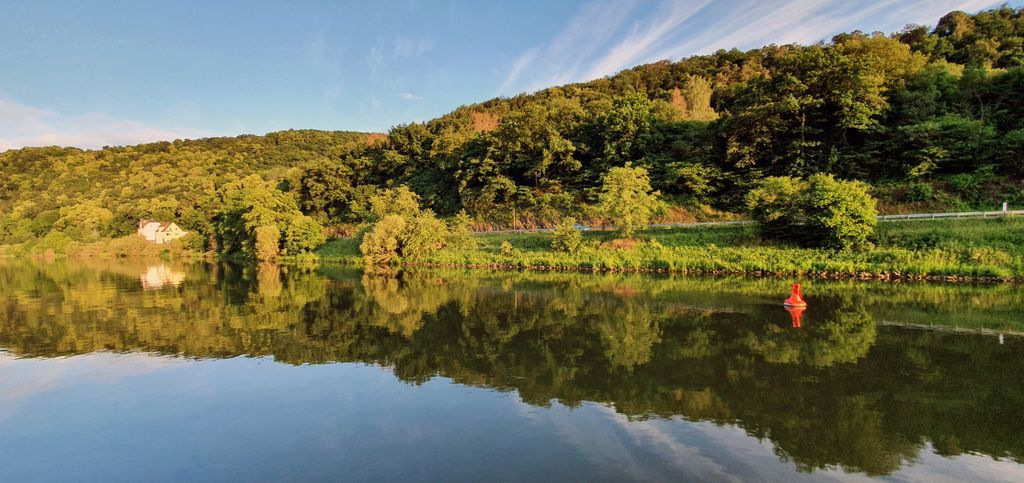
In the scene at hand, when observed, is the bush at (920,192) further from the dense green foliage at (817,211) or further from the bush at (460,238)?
the bush at (460,238)

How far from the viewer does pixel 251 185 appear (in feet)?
191

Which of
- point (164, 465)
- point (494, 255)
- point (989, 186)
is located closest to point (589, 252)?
point (494, 255)

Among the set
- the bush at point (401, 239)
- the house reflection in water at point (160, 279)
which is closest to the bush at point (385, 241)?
the bush at point (401, 239)

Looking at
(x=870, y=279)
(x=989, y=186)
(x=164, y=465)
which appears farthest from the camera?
(x=989, y=186)

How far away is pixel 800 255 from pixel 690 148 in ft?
56.9

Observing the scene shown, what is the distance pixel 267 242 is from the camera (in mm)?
45938

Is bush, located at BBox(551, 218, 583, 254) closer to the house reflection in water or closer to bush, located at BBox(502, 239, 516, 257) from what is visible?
bush, located at BBox(502, 239, 516, 257)

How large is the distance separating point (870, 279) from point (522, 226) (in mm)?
27809

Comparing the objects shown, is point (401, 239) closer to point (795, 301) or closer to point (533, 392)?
point (795, 301)

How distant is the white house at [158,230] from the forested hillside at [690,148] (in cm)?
149

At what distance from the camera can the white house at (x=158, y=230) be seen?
2694 inches

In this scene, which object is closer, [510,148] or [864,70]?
[864,70]

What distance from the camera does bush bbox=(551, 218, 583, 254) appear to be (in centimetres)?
3322

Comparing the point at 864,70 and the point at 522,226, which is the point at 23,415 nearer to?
the point at 522,226
